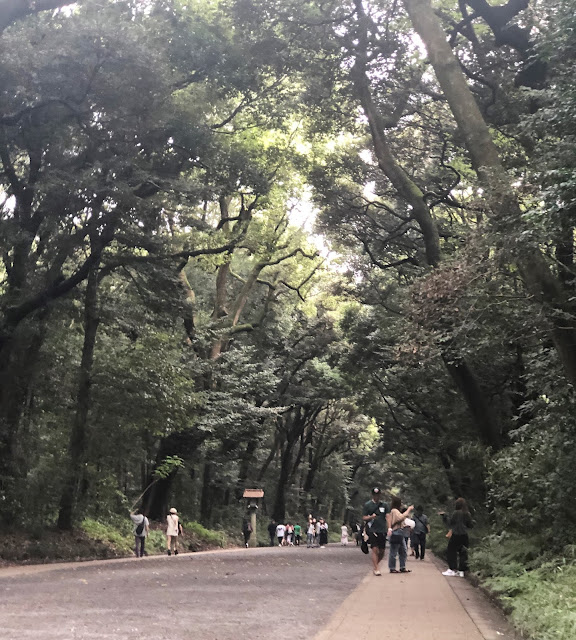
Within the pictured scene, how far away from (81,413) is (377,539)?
358 inches

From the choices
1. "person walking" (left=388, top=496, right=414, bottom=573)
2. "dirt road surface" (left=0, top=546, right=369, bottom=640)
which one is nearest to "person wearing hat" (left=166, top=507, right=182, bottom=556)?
"dirt road surface" (left=0, top=546, right=369, bottom=640)

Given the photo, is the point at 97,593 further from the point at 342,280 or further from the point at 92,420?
the point at 342,280

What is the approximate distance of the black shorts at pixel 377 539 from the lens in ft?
38.9

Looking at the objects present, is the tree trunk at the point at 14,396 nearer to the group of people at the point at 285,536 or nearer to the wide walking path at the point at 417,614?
the wide walking path at the point at 417,614

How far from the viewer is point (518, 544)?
984 centimetres

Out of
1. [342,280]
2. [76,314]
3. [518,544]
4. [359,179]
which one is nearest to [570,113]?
[518,544]

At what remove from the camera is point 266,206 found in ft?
Result: 71.1

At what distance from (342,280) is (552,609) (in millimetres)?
19976

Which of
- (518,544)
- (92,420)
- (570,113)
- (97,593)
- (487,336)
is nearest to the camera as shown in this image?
(570,113)

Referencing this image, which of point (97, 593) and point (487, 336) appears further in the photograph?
point (487, 336)

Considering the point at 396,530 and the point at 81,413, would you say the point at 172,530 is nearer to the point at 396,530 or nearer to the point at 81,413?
the point at 81,413

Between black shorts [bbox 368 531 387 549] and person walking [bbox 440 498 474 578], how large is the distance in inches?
48.4

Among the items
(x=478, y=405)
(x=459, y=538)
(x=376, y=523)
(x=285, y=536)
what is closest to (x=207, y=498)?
(x=285, y=536)

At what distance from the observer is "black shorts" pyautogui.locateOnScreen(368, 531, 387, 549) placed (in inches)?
467
